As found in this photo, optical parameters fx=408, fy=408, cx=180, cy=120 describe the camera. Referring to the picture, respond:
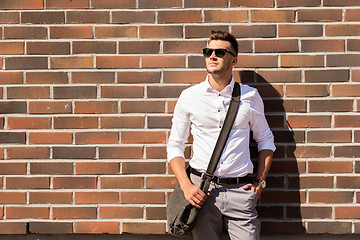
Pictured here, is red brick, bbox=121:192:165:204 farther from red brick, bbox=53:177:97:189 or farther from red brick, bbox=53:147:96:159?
red brick, bbox=53:147:96:159

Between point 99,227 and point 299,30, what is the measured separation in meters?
2.09

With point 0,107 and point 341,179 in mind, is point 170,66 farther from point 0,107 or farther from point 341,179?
point 341,179

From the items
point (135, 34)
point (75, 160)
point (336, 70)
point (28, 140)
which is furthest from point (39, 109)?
point (336, 70)

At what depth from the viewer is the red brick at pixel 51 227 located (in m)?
3.09

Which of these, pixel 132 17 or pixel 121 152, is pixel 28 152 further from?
pixel 132 17

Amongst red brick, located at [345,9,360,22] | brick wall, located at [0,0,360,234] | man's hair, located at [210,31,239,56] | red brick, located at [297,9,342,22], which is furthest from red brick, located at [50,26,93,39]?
red brick, located at [345,9,360,22]

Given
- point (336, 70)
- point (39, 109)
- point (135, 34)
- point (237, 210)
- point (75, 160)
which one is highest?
point (135, 34)

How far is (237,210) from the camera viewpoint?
105 inches

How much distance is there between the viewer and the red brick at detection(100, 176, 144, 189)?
3.06 metres

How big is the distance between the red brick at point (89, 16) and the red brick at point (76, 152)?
0.95 meters

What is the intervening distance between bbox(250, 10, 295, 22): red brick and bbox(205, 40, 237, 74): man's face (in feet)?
1.47

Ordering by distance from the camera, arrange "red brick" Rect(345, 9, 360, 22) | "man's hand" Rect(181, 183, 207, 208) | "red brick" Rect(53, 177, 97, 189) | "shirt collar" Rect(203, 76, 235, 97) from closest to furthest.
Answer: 1. "man's hand" Rect(181, 183, 207, 208)
2. "shirt collar" Rect(203, 76, 235, 97)
3. "red brick" Rect(345, 9, 360, 22)
4. "red brick" Rect(53, 177, 97, 189)

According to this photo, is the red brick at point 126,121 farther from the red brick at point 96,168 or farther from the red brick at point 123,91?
the red brick at point 96,168

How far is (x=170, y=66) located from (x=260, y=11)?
2.53 ft
